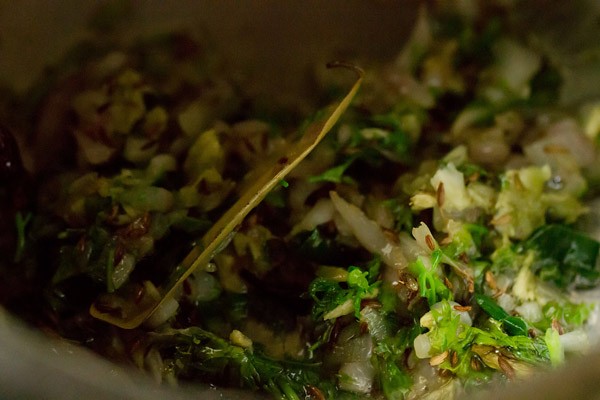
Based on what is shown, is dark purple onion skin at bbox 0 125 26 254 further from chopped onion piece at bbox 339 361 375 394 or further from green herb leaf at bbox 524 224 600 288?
green herb leaf at bbox 524 224 600 288

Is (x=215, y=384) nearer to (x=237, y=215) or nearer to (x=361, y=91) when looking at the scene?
(x=237, y=215)

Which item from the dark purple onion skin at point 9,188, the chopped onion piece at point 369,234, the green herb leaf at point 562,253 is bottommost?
the green herb leaf at point 562,253

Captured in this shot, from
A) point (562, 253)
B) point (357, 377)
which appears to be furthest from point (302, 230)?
point (562, 253)

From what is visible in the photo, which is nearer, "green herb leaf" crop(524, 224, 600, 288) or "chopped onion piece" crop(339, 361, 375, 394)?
"chopped onion piece" crop(339, 361, 375, 394)

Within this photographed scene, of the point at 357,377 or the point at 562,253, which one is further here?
the point at 562,253

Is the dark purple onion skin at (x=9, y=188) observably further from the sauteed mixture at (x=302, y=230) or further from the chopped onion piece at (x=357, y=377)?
the chopped onion piece at (x=357, y=377)

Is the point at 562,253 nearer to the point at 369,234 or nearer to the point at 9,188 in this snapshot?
the point at 369,234

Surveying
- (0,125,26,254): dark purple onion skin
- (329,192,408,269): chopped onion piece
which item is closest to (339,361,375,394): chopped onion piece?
(329,192,408,269): chopped onion piece

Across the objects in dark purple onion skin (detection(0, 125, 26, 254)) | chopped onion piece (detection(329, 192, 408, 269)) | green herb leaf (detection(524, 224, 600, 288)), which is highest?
dark purple onion skin (detection(0, 125, 26, 254))

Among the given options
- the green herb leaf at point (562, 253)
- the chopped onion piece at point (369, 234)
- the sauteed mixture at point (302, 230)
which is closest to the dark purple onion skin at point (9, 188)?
the sauteed mixture at point (302, 230)
